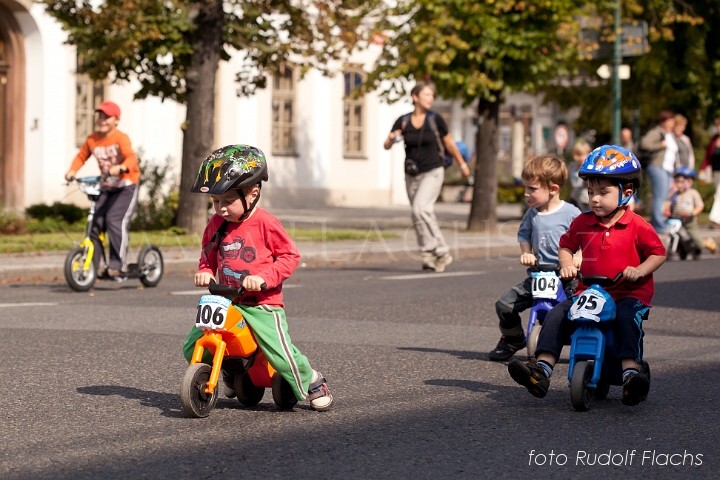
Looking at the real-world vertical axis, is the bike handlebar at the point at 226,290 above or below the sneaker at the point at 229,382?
above

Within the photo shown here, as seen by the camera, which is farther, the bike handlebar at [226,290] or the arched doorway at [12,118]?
the arched doorway at [12,118]

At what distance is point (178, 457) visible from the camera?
244 inches

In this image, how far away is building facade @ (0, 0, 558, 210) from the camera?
28.5 m

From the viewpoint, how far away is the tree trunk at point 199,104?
21.8 meters

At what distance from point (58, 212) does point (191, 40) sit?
4709 mm

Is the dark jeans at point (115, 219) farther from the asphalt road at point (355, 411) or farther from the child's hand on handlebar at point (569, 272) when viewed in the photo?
the child's hand on handlebar at point (569, 272)

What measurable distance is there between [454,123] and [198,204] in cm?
5975

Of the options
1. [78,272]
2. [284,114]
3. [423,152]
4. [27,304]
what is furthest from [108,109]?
[284,114]

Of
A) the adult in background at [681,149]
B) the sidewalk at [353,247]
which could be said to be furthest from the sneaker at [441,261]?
the adult in background at [681,149]

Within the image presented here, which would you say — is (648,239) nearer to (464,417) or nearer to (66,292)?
(464,417)

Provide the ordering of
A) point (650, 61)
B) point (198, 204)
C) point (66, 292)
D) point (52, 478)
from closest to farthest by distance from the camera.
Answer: point (52, 478) → point (66, 292) → point (198, 204) → point (650, 61)

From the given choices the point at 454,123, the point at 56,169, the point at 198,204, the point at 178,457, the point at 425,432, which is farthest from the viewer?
the point at 454,123

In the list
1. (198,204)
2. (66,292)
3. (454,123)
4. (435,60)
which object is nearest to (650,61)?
(435,60)

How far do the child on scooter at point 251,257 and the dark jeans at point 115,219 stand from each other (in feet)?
23.6
